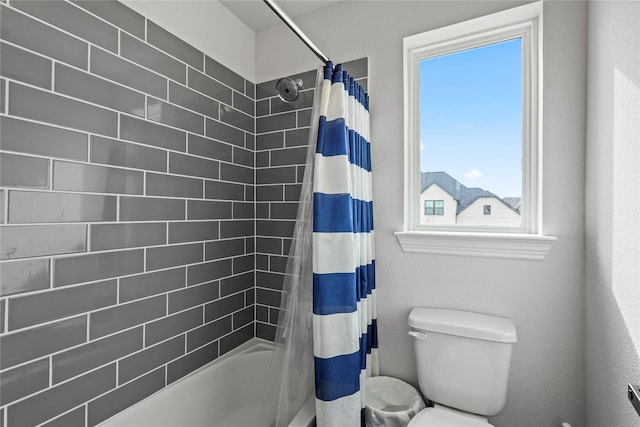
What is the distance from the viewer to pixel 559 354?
1270mm

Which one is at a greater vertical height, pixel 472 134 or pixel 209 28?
pixel 209 28

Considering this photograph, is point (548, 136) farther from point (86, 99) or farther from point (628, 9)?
point (86, 99)

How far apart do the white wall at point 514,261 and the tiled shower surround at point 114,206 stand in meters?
0.26

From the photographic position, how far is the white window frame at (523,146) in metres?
1.32

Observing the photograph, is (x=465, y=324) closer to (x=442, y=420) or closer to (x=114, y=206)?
(x=442, y=420)

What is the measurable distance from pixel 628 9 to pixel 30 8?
1.83 metres

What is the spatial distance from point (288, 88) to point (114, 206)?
3.57 ft

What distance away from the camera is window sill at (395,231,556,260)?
4.18 ft

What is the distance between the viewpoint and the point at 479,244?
1.38 metres

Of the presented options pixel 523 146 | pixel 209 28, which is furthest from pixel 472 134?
pixel 209 28

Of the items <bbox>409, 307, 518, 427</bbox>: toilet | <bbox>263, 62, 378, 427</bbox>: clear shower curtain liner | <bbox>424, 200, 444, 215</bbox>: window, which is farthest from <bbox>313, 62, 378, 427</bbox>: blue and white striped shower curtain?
<bbox>424, 200, 444, 215</bbox>: window

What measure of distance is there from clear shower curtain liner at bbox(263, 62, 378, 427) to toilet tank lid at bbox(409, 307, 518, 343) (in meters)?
0.31

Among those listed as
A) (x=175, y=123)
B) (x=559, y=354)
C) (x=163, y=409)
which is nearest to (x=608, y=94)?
(x=559, y=354)

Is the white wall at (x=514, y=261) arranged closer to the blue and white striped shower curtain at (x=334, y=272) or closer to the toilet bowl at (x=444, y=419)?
the toilet bowl at (x=444, y=419)
